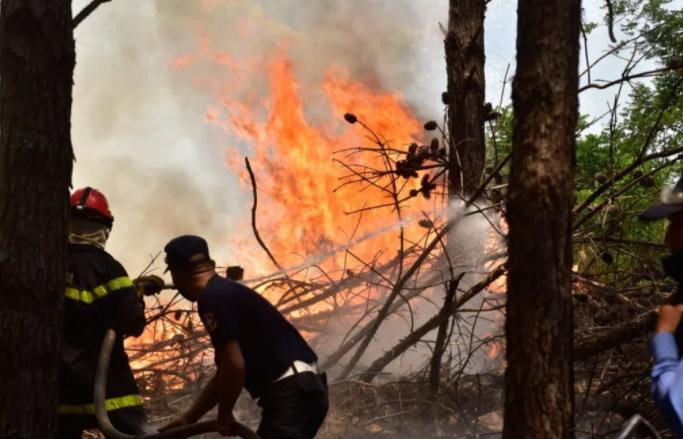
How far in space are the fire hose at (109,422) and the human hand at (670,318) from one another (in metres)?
1.86

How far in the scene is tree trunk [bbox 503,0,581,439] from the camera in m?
2.59

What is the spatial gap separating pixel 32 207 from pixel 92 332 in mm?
982

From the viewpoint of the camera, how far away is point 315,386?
3.36 metres

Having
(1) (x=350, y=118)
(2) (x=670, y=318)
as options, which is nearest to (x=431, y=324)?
(1) (x=350, y=118)

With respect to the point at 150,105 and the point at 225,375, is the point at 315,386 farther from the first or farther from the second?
the point at 150,105

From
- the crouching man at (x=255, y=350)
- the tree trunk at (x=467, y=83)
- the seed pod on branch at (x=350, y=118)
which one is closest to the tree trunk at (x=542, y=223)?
the crouching man at (x=255, y=350)

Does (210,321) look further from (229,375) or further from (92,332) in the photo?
(92,332)

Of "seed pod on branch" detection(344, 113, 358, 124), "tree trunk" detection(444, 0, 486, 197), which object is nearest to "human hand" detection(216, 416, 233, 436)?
"seed pod on branch" detection(344, 113, 358, 124)

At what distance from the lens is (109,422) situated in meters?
3.69

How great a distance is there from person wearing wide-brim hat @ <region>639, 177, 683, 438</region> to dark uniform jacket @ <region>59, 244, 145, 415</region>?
109 inches

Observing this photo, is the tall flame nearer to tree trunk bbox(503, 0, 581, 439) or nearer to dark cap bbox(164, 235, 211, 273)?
dark cap bbox(164, 235, 211, 273)

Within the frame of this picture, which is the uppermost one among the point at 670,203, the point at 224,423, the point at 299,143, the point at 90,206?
the point at 299,143

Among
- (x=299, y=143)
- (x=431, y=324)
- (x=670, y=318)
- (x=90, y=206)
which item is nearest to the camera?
(x=670, y=318)

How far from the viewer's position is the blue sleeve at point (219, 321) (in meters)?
3.15
